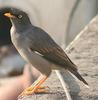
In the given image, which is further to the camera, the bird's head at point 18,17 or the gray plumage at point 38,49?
the bird's head at point 18,17

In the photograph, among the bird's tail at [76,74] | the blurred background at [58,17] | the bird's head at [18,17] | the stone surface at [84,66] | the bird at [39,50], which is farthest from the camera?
the blurred background at [58,17]

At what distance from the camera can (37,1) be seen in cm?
1442

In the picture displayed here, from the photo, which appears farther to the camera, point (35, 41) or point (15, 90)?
point (15, 90)

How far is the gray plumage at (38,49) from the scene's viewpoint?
6.13 metres

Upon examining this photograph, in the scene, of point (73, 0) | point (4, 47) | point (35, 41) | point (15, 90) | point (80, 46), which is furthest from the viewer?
point (73, 0)

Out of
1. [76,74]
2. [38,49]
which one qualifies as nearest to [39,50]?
[38,49]

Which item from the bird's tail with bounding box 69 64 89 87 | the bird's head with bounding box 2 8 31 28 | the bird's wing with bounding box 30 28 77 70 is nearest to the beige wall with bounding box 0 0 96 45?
the bird's head with bounding box 2 8 31 28

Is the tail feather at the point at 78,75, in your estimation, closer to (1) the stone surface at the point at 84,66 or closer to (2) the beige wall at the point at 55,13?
(1) the stone surface at the point at 84,66

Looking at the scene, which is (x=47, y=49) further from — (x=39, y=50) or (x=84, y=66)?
(x=84, y=66)

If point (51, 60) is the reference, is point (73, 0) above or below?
below

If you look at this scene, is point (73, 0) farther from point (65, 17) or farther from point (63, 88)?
point (63, 88)

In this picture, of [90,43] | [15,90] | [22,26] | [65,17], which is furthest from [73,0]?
[22,26]

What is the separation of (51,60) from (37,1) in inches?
327

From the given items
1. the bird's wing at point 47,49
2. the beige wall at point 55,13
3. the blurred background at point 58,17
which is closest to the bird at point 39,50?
the bird's wing at point 47,49
